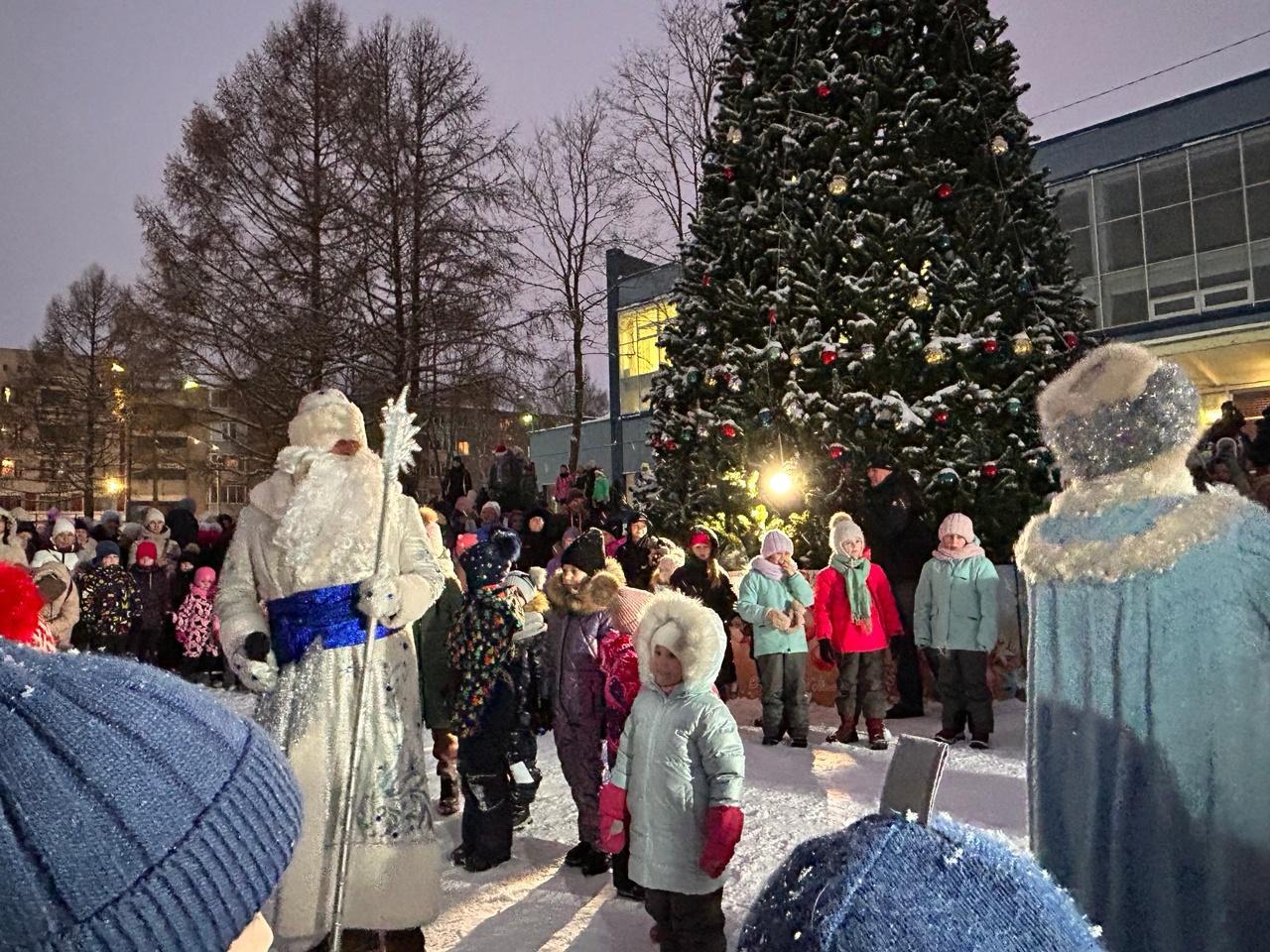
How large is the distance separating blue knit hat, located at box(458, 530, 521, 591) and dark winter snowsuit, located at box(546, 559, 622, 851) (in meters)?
0.33

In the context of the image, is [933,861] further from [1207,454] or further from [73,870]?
[1207,454]

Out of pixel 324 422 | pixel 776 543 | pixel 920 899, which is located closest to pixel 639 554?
pixel 776 543

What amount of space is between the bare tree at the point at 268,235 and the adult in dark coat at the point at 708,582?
11437 millimetres

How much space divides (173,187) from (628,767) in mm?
19532

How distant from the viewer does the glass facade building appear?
763 inches

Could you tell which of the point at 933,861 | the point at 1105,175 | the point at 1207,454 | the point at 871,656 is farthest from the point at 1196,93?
the point at 933,861

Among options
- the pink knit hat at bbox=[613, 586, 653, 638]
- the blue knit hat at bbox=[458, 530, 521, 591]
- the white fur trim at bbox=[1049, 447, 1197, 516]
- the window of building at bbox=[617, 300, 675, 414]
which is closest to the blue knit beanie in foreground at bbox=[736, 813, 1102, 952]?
the white fur trim at bbox=[1049, 447, 1197, 516]

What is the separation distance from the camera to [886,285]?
9.45 meters

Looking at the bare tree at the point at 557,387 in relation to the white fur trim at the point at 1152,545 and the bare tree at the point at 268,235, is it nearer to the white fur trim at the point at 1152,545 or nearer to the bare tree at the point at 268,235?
the bare tree at the point at 268,235

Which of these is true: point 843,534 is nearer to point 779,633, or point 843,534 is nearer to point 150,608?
point 779,633

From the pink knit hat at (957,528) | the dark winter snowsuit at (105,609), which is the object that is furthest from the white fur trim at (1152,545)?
the dark winter snowsuit at (105,609)

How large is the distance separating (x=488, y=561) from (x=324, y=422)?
1.81m

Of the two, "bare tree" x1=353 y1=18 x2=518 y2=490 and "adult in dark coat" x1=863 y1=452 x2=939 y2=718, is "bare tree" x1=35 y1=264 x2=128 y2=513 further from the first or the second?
"adult in dark coat" x1=863 y1=452 x2=939 y2=718

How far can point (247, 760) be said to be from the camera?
4.05ft
